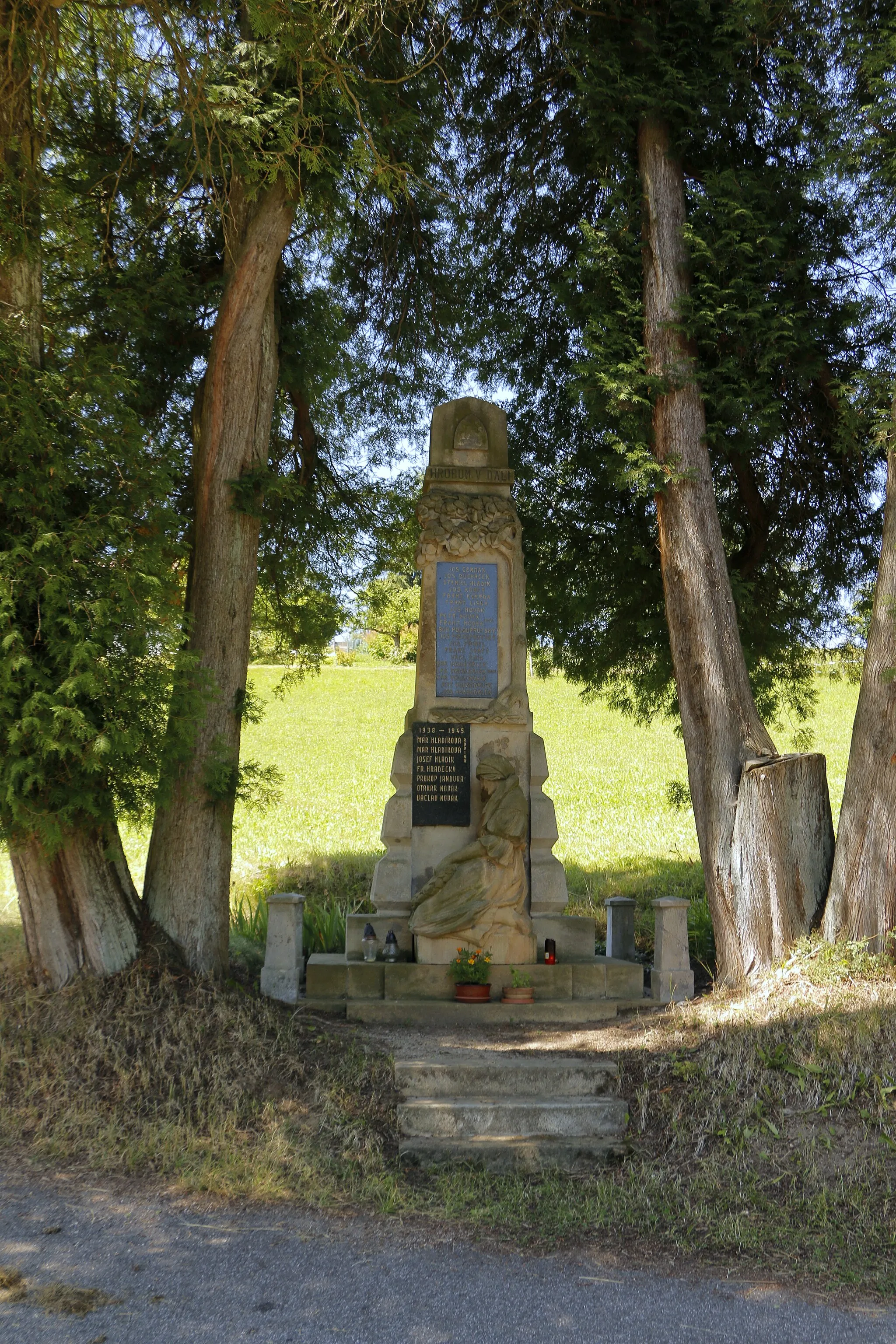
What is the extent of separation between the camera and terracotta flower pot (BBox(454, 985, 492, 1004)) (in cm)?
780

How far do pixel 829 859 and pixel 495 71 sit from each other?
8.09m

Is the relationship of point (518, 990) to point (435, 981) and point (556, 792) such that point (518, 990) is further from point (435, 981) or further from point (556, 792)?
point (556, 792)

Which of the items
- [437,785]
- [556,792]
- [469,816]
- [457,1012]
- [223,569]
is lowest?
[457,1012]

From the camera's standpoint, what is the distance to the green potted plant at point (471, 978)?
7.80m

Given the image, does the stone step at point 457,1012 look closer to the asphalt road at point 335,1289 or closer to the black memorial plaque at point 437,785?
the black memorial plaque at point 437,785

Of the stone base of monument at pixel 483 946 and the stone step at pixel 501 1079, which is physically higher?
the stone base of monument at pixel 483 946

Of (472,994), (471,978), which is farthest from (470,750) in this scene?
(472,994)

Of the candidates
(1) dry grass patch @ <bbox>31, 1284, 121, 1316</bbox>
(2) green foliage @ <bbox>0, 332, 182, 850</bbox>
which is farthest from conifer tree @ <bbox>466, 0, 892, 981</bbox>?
(1) dry grass patch @ <bbox>31, 1284, 121, 1316</bbox>

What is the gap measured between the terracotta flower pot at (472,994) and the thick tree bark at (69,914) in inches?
97.8

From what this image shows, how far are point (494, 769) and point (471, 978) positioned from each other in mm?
1590

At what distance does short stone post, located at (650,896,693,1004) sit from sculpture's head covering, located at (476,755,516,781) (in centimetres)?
160

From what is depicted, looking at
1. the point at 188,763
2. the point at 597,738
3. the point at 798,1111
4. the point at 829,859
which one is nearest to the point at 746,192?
the point at 829,859

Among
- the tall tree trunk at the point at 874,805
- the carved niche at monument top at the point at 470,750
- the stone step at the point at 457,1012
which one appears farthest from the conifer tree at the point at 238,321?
the tall tree trunk at the point at 874,805

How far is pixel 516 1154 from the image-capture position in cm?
554
